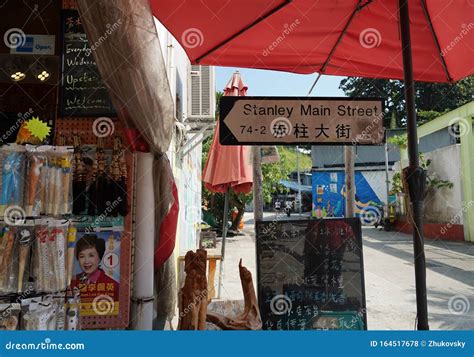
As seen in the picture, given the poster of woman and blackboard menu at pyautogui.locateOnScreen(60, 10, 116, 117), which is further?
blackboard menu at pyautogui.locateOnScreen(60, 10, 116, 117)

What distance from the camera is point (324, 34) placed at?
2887mm

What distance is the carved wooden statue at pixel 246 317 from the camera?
94.3 inches

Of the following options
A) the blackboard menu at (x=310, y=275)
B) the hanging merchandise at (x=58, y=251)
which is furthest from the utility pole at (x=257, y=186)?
the hanging merchandise at (x=58, y=251)

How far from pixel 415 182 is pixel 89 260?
243 centimetres

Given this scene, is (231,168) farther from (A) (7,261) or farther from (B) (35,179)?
(A) (7,261)

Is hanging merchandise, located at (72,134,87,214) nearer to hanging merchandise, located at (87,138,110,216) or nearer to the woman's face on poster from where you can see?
hanging merchandise, located at (87,138,110,216)

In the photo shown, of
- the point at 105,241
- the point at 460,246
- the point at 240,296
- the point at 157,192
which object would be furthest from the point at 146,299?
the point at 460,246

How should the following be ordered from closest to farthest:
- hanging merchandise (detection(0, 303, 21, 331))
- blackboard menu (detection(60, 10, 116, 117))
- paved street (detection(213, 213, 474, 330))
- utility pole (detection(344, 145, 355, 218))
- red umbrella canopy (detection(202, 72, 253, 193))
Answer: hanging merchandise (detection(0, 303, 21, 331)) → blackboard menu (detection(60, 10, 116, 117)) → utility pole (detection(344, 145, 355, 218)) → paved street (detection(213, 213, 474, 330)) → red umbrella canopy (detection(202, 72, 253, 193))

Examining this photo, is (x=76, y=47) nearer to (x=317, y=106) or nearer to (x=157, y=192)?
(x=157, y=192)

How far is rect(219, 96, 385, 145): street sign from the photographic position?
236 centimetres

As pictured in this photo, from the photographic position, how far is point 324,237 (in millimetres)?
2826

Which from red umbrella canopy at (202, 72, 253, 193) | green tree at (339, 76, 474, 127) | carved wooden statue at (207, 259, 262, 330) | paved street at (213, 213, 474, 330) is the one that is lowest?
paved street at (213, 213, 474, 330)


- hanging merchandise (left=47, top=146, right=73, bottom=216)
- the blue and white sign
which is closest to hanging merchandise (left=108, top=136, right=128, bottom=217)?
hanging merchandise (left=47, top=146, right=73, bottom=216)

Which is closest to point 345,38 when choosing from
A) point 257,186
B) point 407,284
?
point 257,186
